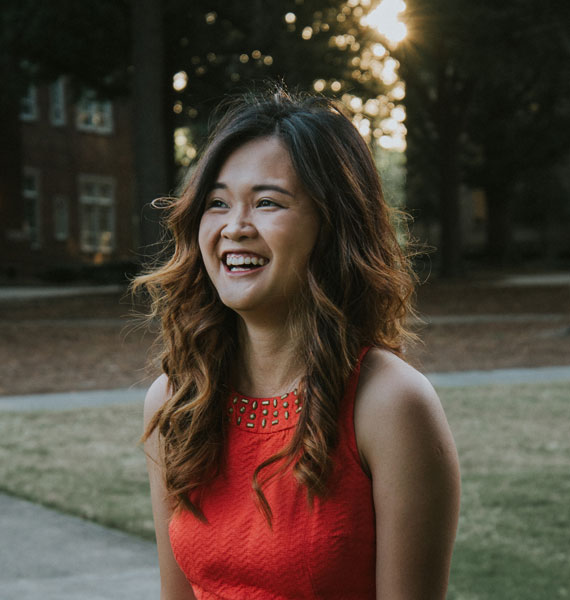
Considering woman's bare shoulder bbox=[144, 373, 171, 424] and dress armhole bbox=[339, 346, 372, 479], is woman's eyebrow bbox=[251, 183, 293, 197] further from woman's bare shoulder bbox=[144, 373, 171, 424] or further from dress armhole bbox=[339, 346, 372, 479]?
woman's bare shoulder bbox=[144, 373, 171, 424]

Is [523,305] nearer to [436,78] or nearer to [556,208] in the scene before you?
Answer: [436,78]

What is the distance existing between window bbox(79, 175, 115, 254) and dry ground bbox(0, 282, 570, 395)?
60.2 ft

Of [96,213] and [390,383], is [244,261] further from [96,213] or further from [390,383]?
[96,213]

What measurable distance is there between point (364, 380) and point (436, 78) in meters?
31.8

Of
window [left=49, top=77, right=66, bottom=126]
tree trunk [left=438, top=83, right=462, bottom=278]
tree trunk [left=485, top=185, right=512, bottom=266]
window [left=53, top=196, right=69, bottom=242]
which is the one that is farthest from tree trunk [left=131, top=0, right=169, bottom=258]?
tree trunk [left=485, top=185, right=512, bottom=266]

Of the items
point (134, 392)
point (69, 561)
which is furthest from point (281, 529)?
point (134, 392)

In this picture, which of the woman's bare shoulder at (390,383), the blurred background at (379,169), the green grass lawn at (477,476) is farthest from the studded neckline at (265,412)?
the green grass lawn at (477,476)

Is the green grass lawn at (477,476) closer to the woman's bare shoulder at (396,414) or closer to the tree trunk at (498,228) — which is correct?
the woman's bare shoulder at (396,414)

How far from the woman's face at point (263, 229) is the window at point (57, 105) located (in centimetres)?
3981

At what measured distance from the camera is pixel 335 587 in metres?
1.76

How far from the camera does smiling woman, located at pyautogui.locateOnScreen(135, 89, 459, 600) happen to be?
1.74 m

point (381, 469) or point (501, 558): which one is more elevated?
point (381, 469)

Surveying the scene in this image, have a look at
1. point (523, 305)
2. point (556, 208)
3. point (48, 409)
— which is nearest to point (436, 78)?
point (523, 305)

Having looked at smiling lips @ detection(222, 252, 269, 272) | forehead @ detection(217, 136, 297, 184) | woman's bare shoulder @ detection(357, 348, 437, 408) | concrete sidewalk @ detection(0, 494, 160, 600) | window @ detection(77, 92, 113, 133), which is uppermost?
window @ detection(77, 92, 113, 133)
